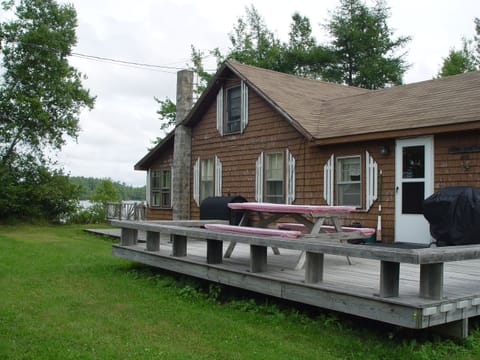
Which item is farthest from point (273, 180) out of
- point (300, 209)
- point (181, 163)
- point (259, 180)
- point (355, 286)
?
point (355, 286)

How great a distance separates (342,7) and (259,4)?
5680mm

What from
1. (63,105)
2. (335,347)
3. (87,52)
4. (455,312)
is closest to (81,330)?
(335,347)

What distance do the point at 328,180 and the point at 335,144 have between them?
801 millimetres

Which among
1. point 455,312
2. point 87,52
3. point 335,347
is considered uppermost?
point 87,52

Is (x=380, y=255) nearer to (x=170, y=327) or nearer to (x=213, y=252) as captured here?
(x=170, y=327)

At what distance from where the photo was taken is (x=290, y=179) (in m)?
12.1

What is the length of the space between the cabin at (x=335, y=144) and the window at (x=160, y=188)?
40 cm

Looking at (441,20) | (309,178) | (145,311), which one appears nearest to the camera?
(145,311)

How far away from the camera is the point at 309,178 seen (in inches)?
457

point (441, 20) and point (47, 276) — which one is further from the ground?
point (441, 20)

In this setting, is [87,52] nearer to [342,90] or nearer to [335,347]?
[342,90]

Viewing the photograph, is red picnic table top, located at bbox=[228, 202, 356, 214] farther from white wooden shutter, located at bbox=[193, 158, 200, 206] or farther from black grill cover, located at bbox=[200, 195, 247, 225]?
white wooden shutter, located at bbox=[193, 158, 200, 206]

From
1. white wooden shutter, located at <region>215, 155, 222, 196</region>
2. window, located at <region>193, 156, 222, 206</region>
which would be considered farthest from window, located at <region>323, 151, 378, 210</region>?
window, located at <region>193, 156, 222, 206</region>

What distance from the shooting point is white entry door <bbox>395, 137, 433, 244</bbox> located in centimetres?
932
